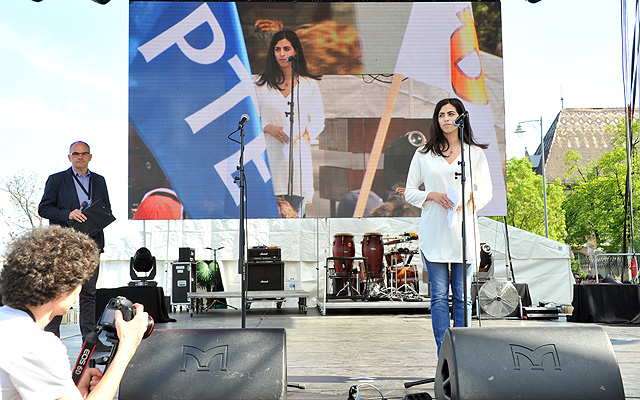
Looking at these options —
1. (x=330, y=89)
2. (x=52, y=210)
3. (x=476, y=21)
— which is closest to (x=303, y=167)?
(x=330, y=89)

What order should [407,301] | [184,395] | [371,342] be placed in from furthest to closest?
1. [407,301]
2. [371,342]
3. [184,395]

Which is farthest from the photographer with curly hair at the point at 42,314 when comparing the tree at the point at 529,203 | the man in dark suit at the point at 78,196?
the tree at the point at 529,203

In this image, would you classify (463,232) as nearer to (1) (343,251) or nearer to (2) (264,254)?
(1) (343,251)

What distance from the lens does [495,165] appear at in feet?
29.7

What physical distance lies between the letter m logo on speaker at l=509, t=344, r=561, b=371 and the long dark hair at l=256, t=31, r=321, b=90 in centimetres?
728

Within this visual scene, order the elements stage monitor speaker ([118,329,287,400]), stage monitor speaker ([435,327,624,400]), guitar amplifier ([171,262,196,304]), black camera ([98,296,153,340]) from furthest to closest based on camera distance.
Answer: guitar amplifier ([171,262,196,304])
stage monitor speaker ([118,329,287,400])
stage monitor speaker ([435,327,624,400])
black camera ([98,296,153,340])

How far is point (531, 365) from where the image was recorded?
2.29m

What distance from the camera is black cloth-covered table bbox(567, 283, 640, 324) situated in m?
7.98

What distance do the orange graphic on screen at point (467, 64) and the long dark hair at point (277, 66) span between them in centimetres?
216

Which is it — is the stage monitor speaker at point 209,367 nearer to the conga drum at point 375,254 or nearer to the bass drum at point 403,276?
the conga drum at point 375,254

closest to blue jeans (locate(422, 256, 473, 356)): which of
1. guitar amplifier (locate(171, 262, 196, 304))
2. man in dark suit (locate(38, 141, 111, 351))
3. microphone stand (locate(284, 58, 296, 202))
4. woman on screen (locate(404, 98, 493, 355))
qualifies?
woman on screen (locate(404, 98, 493, 355))

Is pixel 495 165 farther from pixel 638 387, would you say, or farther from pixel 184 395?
pixel 184 395

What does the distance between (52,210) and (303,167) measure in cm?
488

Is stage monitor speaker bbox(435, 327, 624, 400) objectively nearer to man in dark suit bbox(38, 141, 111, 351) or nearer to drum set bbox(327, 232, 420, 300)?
man in dark suit bbox(38, 141, 111, 351)
